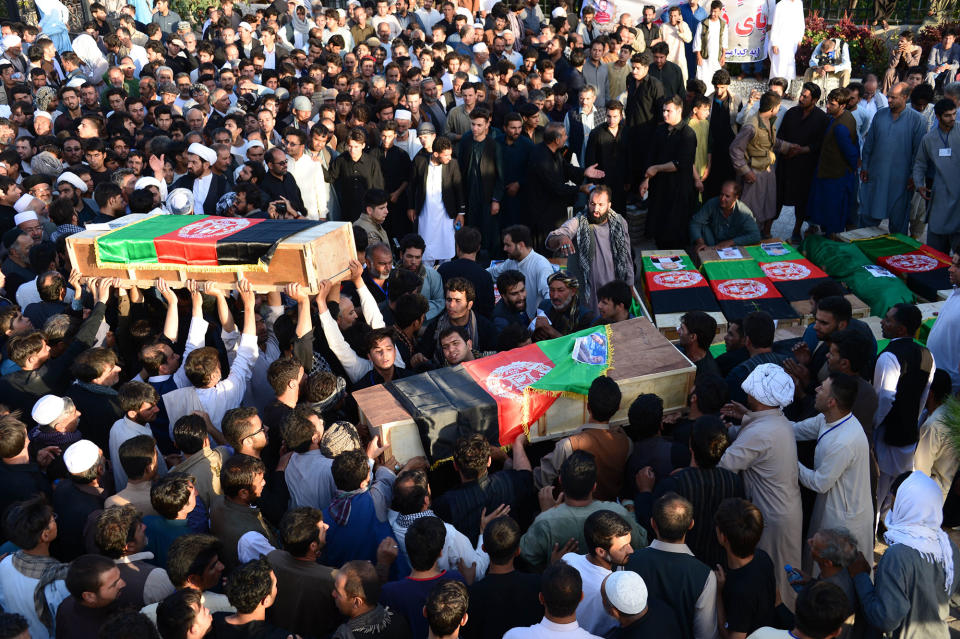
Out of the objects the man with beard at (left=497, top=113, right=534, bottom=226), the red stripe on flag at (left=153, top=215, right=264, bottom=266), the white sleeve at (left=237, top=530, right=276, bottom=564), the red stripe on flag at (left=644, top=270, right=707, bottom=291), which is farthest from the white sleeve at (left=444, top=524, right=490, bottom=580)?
the man with beard at (left=497, top=113, right=534, bottom=226)

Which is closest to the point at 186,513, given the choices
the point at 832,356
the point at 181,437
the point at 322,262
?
the point at 181,437

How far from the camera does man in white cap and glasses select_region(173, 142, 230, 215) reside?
7965mm

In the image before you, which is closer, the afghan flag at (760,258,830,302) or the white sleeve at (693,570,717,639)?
the white sleeve at (693,570,717,639)

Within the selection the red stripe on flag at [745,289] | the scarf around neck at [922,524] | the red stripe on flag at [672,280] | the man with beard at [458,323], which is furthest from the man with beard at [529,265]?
the scarf around neck at [922,524]

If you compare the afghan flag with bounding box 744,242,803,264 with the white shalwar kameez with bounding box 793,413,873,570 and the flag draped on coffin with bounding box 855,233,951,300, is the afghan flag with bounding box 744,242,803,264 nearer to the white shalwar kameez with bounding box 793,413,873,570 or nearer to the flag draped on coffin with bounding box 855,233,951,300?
the flag draped on coffin with bounding box 855,233,951,300

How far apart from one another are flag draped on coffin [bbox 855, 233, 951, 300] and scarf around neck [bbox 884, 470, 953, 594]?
410 cm

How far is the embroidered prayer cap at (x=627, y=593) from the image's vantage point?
10.5 ft

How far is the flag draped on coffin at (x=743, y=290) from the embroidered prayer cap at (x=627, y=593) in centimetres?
433

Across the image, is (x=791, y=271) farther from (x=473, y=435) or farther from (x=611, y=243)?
(x=473, y=435)

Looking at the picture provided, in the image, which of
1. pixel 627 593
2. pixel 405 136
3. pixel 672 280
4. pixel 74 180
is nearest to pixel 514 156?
pixel 405 136

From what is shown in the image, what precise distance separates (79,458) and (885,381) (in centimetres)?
470

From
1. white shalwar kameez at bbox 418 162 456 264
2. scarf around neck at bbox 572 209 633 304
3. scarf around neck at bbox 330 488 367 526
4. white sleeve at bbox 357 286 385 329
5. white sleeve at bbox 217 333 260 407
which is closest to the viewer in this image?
scarf around neck at bbox 330 488 367 526

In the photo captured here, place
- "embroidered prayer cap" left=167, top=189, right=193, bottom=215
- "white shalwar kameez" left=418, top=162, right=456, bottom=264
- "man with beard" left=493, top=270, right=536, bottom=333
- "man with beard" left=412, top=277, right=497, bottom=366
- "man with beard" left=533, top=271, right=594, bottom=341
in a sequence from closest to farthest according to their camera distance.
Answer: "man with beard" left=412, top=277, right=497, bottom=366 → "man with beard" left=533, top=271, right=594, bottom=341 → "man with beard" left=493, top=270, right=536, bottom=333 → "embroidered prayer cap" left=167, top=189, right=193, bottom=215 → "white shalwar kameez" left=418, top=162, right=456, bottom=264

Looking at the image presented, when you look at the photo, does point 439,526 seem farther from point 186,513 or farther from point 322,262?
point 322,262
